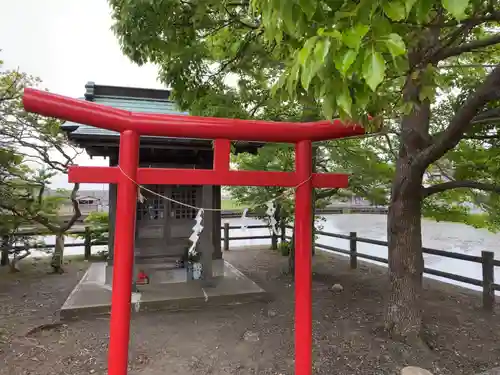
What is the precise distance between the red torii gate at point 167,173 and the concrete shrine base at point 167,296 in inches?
123

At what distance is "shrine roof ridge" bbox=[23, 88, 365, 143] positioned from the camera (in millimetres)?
2361

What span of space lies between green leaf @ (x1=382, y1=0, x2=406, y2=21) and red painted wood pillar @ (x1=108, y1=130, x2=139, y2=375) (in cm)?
196

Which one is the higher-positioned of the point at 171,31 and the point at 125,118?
the point at 171,31

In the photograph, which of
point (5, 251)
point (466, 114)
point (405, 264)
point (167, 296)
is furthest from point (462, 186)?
point (5, 251)

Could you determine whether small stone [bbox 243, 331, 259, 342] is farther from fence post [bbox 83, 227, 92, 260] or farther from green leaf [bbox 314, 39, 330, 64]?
fence post [bbox 83, 227, 92, 260]

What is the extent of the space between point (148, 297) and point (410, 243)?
434 cm

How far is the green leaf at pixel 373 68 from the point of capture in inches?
45.6

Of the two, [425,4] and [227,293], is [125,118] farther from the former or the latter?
[227,293]

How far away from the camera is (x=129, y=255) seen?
8.46 feet

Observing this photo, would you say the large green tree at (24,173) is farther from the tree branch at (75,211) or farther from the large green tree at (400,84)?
the large green tree at (400,84)

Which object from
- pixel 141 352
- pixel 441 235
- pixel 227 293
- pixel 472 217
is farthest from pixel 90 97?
pixel 441 235

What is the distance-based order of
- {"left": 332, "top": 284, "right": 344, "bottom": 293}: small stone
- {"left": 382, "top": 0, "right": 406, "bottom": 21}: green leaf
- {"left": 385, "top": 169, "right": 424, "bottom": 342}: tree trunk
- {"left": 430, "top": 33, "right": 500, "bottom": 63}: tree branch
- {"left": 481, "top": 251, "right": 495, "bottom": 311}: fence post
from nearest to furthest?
{"left": 382, "top": 0, "right": 406, "bottom": 21}: green leaf → {"left": 430, "top": 33, "right": 500, "bottom": 63}: tree branch → {"left": 385, "top": 169, "right": 424, "bottom": 342}: tree trunk → {"left": 481, "top": 251, "right": 495, "bottom": 311}: fence post → {"left": 332, "top": 284, "right": 344, "bottom": 293}: small stone

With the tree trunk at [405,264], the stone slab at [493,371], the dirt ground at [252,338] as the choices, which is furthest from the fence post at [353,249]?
the stone slab at [493,371]

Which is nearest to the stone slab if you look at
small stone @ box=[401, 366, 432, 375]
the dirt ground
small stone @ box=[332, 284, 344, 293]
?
the dirt ground
